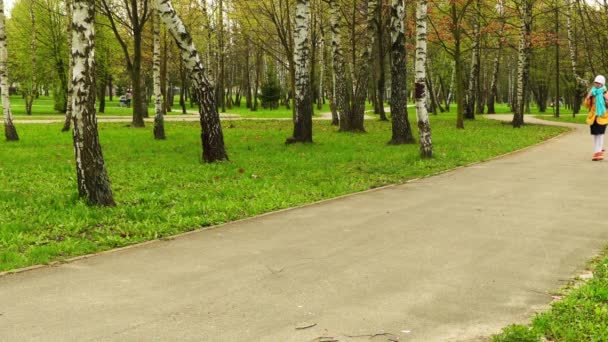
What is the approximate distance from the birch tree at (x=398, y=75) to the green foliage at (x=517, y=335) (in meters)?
12.4

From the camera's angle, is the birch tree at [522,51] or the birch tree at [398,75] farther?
the birch tree at [522,51]

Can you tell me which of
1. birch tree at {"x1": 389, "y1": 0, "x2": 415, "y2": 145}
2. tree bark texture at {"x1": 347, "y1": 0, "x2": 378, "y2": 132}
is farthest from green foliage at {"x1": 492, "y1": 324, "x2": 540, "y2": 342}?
tree bark texture at {"x1": 347, "y1": 0, "x2": 378, "y2": 132}

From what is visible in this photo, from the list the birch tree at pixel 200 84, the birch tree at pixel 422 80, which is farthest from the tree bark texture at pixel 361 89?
the birch tree at pixel 200 84

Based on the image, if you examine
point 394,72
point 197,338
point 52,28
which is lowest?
point 197,338

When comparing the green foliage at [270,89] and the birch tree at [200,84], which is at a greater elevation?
the green foliage at [270,89]

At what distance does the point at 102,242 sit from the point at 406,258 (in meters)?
3.45

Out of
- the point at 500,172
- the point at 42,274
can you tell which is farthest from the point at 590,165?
the point at 42,274

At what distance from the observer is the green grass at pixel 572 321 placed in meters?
3.51

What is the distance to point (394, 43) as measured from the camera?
595 inches

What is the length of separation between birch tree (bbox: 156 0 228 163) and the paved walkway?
5084 millimetres

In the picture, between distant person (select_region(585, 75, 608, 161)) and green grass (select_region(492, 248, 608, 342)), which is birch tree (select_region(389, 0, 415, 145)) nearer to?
distant person (select_region(585, 75, 608, 161))

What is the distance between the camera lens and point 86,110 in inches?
299

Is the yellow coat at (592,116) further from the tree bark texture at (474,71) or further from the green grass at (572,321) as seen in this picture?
the tree bark texture at (474,71)

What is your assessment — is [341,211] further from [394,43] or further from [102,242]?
[394,43]
